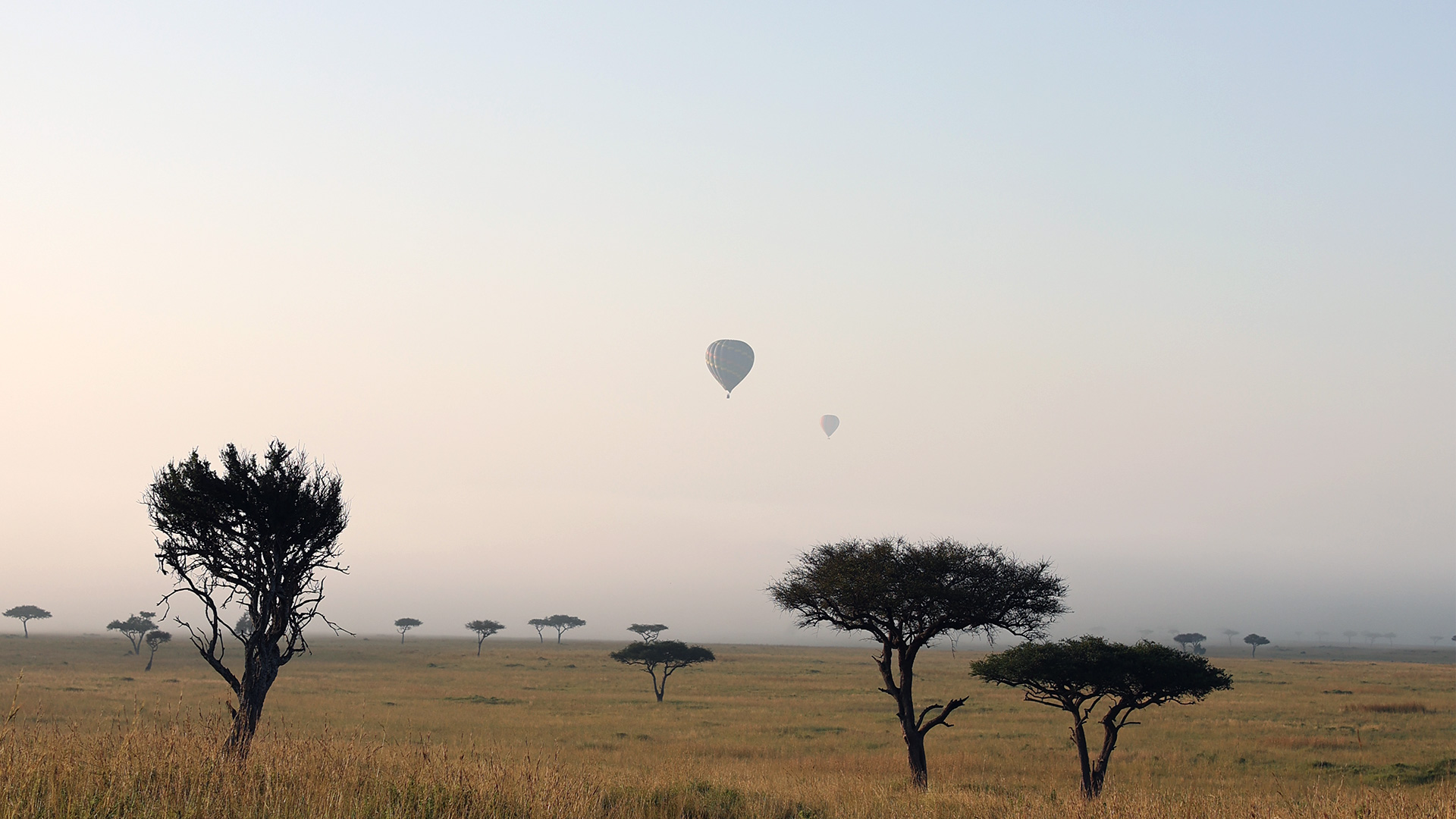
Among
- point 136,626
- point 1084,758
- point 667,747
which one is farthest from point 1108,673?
point 136,626

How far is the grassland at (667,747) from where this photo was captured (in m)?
9.73

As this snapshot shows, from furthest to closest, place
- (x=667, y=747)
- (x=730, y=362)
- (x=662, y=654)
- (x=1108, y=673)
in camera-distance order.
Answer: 1. (x=730, y=362)
2. (x=662, y=654)
3. (x=667, y=747)
4. (x=1108, y=673)

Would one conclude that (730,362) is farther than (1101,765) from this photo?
Yes

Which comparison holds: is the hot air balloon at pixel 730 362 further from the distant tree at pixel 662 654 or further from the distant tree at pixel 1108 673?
the distant tree at pixel 1108 673

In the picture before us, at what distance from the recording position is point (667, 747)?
34.2 m

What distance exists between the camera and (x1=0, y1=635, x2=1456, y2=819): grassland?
9734 millimetres

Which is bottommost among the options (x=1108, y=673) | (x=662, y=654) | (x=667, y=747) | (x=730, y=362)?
(x=667, y=747)

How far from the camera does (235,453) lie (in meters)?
17.9

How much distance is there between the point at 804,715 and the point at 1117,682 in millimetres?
28340

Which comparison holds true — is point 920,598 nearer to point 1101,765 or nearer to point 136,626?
point 1101,765

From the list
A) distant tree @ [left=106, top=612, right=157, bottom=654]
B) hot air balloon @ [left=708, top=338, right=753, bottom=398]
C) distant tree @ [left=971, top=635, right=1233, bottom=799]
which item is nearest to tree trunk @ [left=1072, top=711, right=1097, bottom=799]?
distant tree @ [left=971, top=635, right=1233, bottom=799]

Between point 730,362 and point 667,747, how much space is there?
43702 millimetres

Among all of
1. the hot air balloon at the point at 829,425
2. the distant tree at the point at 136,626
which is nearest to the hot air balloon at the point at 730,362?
the hot air balloon at the point at 829,425

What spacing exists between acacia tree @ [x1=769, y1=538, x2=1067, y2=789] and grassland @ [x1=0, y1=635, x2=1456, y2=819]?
340 centimetres
